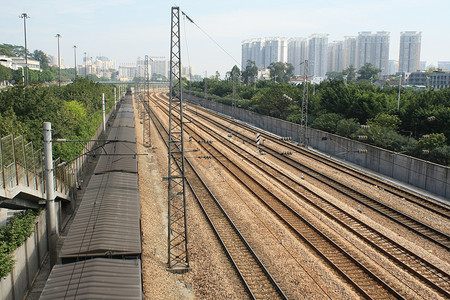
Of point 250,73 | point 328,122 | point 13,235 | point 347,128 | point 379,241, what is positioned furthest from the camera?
point 250,73

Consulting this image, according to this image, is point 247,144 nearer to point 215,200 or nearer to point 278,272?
point 215,200

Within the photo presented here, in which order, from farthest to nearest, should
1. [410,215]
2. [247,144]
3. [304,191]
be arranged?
1. [247,144]
2. [304,191]
3. [410,215]

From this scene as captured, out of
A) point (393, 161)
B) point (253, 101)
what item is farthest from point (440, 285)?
point (253, 101)

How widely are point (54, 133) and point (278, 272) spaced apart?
20.9m

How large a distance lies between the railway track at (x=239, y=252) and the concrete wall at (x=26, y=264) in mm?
7489

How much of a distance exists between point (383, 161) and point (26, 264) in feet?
90.0

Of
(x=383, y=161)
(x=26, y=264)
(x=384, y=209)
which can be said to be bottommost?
(x=384, y=209)

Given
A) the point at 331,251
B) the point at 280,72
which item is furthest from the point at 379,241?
the point at 280,72

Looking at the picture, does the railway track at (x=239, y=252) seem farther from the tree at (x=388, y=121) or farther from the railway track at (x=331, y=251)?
the tree at (x=388, y=121)

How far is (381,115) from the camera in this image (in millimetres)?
42344

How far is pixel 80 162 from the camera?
1251 inches

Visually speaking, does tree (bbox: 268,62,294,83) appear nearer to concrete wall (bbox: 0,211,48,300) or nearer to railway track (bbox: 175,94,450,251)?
railway track (bbox: 175,94,450,251)

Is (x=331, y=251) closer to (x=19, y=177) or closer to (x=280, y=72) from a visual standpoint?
(x=19, y=177)

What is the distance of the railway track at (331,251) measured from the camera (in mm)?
14773
